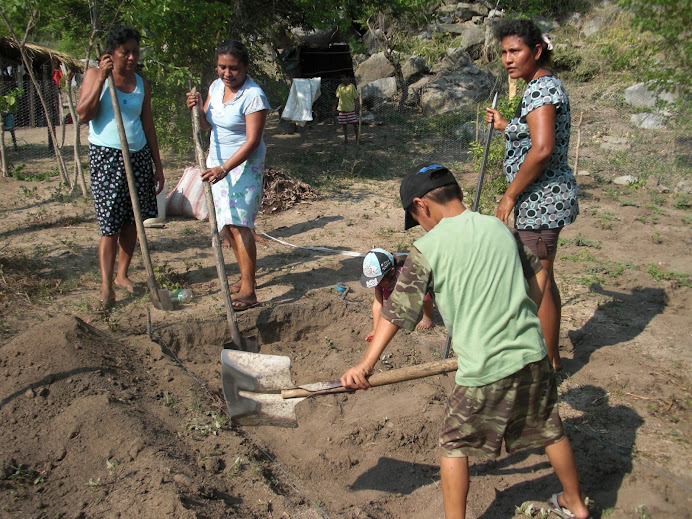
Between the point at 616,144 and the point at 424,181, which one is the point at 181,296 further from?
the point at 616,144

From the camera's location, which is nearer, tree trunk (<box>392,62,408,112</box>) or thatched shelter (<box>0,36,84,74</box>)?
thatched shelter (<box>0,36,84,74</box>)

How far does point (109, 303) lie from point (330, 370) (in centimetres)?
170

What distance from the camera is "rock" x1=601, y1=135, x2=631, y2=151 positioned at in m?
10.4

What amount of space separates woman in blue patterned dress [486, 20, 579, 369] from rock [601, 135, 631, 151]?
26.9 ft

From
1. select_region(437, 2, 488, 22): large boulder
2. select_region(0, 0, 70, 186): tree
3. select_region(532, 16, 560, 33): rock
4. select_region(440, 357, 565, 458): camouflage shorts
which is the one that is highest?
select_region(437, 2, 488, 22): large boulder

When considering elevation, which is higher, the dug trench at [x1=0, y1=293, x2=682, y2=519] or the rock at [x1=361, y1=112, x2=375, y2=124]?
the rock at [x1=361, y1=112, x2=375, y2=124]

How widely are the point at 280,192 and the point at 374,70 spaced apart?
32.4ft

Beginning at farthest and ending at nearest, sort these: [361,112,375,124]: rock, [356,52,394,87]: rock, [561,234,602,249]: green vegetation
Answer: [356,52,394,87]: rock
[361,112,375,124]: rock
[561,234,602,249]: green vegetation

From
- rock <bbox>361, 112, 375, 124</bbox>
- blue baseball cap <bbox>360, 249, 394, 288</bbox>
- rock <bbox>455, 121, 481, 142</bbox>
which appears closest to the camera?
blue baseball cap <bbox>360, 249, 394, 288</bbox>

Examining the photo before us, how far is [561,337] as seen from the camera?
4000mm

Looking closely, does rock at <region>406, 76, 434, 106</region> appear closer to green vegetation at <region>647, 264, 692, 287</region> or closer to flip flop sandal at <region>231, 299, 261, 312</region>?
green vegetation at <region>647, 264, 692, 287</region>

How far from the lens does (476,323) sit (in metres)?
2.02

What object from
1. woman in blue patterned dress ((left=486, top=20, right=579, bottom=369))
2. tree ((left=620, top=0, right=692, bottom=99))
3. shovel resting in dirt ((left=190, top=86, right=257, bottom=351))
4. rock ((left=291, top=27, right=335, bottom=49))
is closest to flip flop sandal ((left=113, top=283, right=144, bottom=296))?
shovel resting in dirt ((left=190, top=86, right=257, bottom=351))

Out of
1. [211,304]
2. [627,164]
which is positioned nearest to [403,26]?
[627,164]
